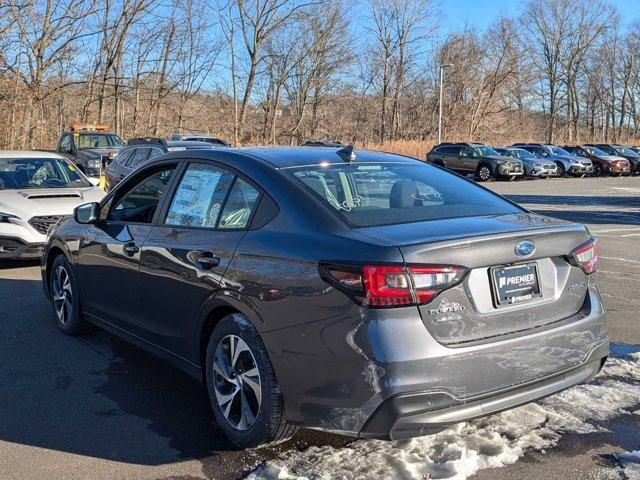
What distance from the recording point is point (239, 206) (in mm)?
3852

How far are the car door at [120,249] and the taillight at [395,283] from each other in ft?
6.52

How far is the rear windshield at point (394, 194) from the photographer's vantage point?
3.56 m

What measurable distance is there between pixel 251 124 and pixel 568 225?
44085 mm

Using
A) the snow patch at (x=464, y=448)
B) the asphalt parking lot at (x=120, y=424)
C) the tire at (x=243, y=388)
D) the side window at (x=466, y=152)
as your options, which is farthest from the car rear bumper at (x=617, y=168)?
the tire at (x=243, y=388)

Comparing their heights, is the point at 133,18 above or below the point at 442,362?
above

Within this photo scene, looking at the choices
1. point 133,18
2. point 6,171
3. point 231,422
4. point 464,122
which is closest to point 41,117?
point 133,18

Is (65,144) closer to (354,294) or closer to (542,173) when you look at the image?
(354,294)

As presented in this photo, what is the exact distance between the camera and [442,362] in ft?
9.76

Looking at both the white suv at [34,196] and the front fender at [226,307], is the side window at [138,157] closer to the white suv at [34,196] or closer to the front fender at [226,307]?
the white suv at [34,196]

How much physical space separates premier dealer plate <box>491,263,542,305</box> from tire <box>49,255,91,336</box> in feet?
12.1

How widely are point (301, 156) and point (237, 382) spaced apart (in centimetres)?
144

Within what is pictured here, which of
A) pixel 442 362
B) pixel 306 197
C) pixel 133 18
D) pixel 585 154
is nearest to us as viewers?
pixel 442 362

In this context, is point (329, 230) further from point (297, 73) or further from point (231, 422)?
point (297, 73)

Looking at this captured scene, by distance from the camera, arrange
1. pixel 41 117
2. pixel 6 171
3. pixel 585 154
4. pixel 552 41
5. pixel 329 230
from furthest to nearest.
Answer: pixel 552 41 → pixel 585 154 → pixel 41 117 → pixel 6 171 → pixel 329 230
